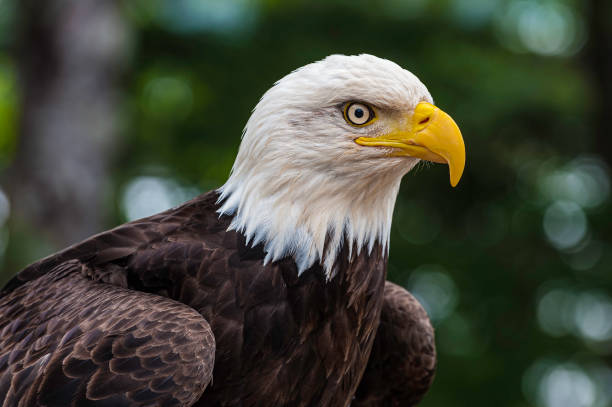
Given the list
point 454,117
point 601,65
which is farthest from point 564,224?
point 454,117

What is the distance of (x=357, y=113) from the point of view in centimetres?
349

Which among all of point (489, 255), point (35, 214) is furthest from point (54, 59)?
point (489, 255)

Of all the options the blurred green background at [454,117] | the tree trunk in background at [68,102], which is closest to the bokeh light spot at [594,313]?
the blurred green background at [454,117]

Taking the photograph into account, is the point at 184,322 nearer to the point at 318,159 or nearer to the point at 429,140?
the point at 318,159

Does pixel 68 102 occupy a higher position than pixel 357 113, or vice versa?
pixel 357 113

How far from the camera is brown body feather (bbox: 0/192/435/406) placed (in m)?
3.01

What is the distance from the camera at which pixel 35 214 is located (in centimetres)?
757

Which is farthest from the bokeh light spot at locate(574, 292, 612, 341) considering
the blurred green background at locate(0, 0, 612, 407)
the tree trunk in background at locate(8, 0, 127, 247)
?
the tree trunk in background at locate(8, 0, 127, 247)

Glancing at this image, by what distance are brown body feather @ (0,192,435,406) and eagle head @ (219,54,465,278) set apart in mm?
105

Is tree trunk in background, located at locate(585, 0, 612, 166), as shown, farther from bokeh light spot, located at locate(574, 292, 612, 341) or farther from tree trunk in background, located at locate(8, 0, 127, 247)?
tree trunk in background, located at locate(8, 0, 127, 247)

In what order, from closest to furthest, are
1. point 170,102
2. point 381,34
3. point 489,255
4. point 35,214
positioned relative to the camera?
point 35,214, point 381,34, point 489,255, point 170,102

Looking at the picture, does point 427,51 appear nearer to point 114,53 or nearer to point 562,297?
point 114,53

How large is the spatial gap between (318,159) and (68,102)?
5340 millimetres

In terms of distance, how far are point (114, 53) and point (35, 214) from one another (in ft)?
6.11
